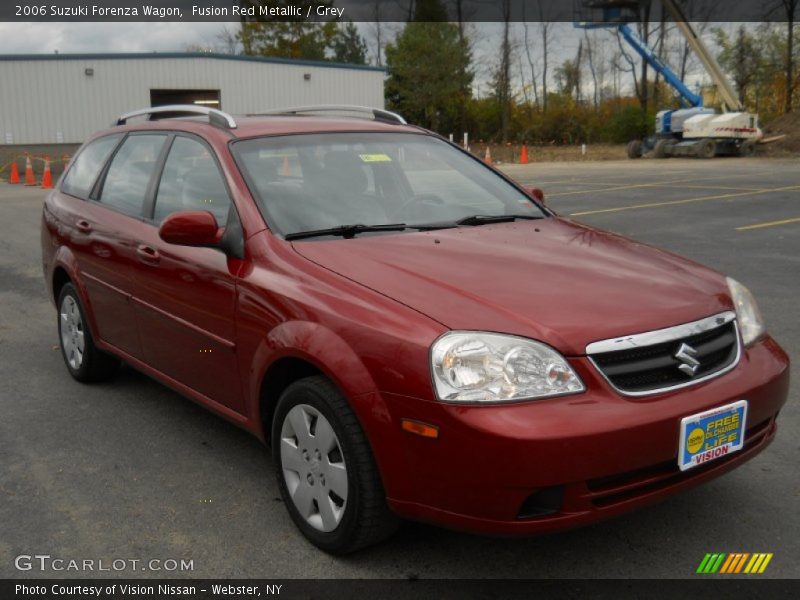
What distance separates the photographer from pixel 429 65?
172 feet

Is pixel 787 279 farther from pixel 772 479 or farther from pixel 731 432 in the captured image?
pixel 731 432

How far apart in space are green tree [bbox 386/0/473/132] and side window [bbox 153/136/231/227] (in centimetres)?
4942

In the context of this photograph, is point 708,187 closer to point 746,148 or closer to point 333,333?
point 746,148

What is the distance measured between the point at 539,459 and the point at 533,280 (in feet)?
2.54

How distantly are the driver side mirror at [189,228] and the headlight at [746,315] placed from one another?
83.7 inches

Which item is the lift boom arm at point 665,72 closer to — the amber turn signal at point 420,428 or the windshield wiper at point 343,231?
the windshield wiper at point 343,231

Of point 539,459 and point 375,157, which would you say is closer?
point 539,459

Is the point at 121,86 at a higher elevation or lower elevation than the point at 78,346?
higher


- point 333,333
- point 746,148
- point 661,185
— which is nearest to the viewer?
point 333,333

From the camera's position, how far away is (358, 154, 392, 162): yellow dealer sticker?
13.7 feet

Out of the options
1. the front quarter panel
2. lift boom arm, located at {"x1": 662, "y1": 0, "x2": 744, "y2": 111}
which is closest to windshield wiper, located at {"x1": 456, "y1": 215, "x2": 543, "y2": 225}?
the front quarter panel

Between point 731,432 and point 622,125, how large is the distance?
47901mm

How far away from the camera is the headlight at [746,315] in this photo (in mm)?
3297

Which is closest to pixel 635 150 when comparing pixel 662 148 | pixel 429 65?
pixel 662 148
